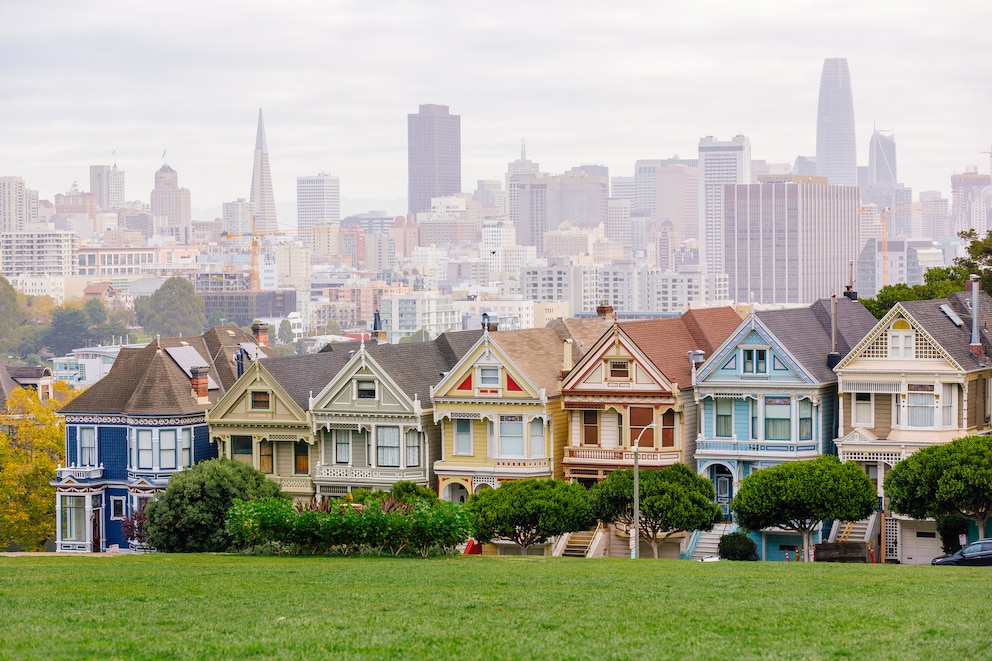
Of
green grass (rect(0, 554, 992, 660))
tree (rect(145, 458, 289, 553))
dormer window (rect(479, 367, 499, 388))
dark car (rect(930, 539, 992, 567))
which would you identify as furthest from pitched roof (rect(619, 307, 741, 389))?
green grass (rect(0, 554, 992, 660))

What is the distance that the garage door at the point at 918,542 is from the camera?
52.5 meters

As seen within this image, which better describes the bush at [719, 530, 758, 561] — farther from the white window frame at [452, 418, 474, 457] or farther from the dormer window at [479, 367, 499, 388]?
the white window frame at [452, 418, 474, 457]

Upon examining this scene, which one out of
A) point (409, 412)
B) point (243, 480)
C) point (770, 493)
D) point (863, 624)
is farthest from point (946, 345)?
point (863, 624)

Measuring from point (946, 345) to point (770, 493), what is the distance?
24.6 ft

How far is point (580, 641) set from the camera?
27.3 meters

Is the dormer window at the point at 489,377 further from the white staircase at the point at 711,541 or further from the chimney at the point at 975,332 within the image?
the chimney at the point at 975,332

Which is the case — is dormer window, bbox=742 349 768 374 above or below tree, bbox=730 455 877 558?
above

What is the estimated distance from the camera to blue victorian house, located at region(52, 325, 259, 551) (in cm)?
6197

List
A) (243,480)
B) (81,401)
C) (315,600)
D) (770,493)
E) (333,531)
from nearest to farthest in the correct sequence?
1. (315,600)
2. (333,531)
3. (770,493)
4. (243,480)
5. (81,401)

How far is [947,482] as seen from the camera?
158 ft

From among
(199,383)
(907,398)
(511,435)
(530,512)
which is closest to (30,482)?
(199,383)

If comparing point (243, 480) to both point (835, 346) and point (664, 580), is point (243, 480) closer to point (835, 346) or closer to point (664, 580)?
point (835, 346)

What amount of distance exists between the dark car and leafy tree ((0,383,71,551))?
34.2 meters

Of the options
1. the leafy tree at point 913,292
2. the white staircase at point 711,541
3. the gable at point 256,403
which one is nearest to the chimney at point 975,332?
the white staircase at point 711,541
